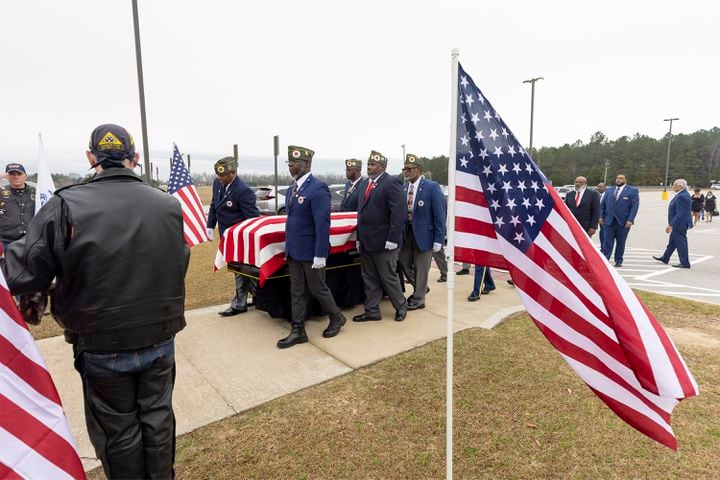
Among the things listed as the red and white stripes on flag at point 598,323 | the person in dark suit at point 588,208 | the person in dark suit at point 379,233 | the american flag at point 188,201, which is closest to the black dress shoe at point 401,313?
the person in dark suit at point 379,233

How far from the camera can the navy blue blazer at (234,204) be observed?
5090 millimetres

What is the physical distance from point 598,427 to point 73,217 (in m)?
3.16

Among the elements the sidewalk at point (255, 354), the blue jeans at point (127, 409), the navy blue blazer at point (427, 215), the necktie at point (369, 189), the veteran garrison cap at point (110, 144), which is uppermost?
the veteran garrison cap at point (110, 144)

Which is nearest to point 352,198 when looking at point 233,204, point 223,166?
point 233,204

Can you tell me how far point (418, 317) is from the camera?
497 cm

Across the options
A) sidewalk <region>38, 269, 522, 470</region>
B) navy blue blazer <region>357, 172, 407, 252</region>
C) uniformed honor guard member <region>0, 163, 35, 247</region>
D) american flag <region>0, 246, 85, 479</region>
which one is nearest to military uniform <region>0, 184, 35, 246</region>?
uniformed honor guard member <region>0, 163, 35, 247</region>

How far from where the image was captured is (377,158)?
4809 millimetres

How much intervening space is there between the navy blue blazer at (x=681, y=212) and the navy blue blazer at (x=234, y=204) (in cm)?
819

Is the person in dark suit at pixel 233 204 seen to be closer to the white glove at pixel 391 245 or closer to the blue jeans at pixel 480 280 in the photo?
the white glove at pixel 391 245

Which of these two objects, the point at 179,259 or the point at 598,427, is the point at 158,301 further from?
the point at 598,427

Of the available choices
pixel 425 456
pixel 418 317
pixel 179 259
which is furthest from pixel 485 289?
pixel 179 259

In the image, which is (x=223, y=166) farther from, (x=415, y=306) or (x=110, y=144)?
(x=110, y=144)

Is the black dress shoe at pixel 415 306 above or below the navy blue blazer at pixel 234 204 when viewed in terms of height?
below

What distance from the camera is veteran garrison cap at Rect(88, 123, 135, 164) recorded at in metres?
1.78
